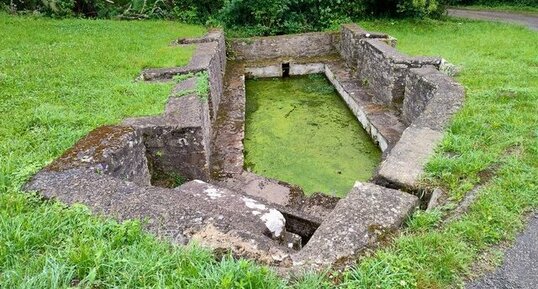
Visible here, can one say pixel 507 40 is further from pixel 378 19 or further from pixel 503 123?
pixel 503 123

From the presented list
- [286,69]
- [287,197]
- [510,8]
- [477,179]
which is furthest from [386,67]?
[510,8]

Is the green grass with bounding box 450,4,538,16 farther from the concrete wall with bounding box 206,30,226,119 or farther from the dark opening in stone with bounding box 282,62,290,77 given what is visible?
the concrete wall with bounding box 206,30,226,119

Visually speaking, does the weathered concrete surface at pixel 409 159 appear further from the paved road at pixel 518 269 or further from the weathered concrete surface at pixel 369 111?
the weathered concrete surface at pixel 369 111

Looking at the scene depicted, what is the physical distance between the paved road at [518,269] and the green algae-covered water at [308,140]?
282 cm

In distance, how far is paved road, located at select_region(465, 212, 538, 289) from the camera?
2.54 m

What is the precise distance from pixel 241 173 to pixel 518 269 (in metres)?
3.79

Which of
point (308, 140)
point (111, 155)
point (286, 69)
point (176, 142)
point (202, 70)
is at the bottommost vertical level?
point (308, 140)

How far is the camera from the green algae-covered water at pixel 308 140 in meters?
6.14

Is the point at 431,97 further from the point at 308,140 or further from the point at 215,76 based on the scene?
the point at 215,76

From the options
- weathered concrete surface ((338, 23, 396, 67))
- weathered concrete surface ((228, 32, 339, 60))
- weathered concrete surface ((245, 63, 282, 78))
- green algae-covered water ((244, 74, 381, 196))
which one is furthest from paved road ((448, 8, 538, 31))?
green algae-covered water ((244, 74, 381, 196))

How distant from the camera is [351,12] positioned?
44.5ft

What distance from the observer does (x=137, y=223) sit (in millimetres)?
2732

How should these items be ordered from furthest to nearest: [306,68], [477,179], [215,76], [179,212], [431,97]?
[306,68] < [215,76] < [431,97] < [477,179] < [179,212]

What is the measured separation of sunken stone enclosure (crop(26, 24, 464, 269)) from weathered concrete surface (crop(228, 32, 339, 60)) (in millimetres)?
2014
